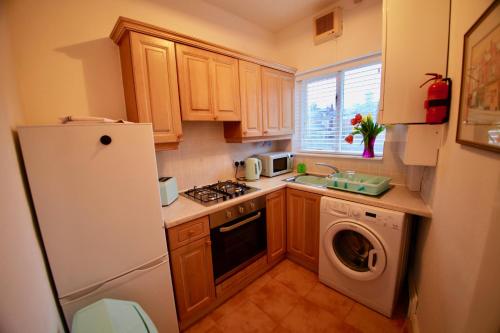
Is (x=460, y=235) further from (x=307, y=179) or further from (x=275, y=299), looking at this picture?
(x=307, y=179)

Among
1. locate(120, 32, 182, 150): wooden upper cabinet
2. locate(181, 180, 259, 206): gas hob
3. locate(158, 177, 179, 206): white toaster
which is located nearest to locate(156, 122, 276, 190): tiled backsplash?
locate(181, 180, 259, 206): gas hob

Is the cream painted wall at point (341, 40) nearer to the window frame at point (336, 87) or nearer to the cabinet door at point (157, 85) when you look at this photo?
the window frame at point (336, 87)

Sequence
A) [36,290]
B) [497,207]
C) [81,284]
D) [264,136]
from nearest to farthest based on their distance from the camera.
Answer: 1. [497,207]
2. [36,290]
3. [81,284]
4. [264,136]

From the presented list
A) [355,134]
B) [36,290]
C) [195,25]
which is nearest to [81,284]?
[36,290]

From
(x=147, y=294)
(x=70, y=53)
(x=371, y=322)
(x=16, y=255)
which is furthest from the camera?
(x=371, y=322)

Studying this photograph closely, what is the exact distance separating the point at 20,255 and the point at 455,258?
1.71m

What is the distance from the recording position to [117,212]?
114 cm

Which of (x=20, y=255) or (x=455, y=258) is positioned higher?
(x=20, y=255)

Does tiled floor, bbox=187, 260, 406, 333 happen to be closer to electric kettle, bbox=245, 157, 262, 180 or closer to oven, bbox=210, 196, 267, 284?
oven, bbox=210, 196, 267, 284

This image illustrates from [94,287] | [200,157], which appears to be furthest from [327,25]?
[94,287]

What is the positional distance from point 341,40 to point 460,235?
2076 millimetres

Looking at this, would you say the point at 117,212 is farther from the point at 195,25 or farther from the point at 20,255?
the point at 195,25

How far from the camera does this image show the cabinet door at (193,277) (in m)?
1.43

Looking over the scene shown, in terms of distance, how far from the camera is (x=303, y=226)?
2.06 metres
